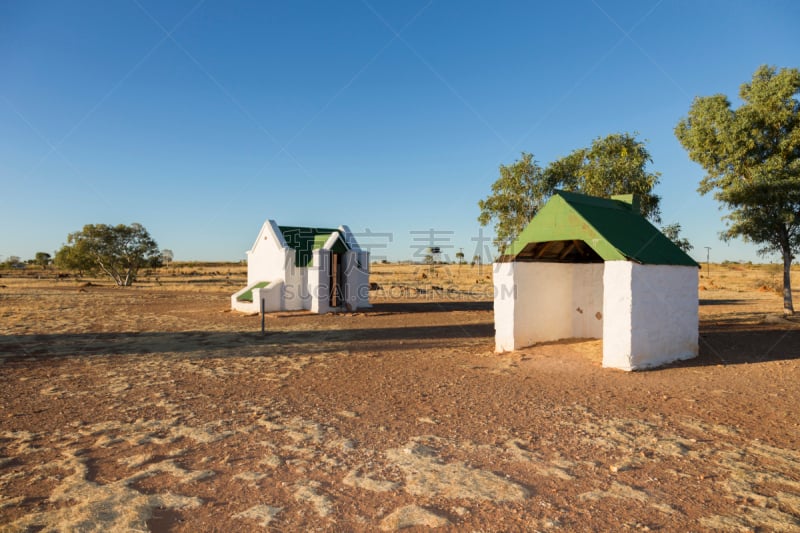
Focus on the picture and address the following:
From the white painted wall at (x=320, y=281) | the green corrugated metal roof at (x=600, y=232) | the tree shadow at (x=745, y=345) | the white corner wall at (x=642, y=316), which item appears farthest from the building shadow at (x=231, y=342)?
the tree shadow at (x=745, y=345)

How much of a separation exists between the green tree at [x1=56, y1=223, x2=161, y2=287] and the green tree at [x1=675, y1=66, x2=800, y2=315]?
45.8 meters

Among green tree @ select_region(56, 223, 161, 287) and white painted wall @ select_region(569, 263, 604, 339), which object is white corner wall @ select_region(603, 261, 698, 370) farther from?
green tree @ select_region(56, 223, 161, 287)

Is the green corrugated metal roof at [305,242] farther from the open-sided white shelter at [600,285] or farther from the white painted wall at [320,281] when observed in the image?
the open-sided white shelter at [600,285]

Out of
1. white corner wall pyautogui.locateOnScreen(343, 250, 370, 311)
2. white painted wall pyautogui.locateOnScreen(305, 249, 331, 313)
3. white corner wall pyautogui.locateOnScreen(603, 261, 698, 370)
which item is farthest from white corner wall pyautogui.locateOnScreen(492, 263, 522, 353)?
white corner wall pyautogui.locateOnScreen(343, 250, 370, 311)

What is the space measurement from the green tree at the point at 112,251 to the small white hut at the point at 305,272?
85.6 ft

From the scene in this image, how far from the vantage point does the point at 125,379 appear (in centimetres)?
923

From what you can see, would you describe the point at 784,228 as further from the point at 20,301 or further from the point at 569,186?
the point at 20,301

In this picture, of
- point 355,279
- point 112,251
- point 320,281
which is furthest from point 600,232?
point 112,251

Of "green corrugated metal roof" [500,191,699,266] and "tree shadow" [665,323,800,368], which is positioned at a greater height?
"green corrugated metal roof" [500,191,699,266]

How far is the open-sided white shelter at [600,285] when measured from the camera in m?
10.1

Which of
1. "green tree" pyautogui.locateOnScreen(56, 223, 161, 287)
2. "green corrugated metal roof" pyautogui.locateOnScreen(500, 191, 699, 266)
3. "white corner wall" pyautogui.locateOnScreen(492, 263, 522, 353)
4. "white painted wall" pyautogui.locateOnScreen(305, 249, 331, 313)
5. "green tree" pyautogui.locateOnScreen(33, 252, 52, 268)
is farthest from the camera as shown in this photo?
"green tree" pyautogui.locateOnScreen(33, 252, 52, 268)

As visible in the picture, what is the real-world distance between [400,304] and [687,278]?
57.3 feet

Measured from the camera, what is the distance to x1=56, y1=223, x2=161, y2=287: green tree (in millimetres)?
43000

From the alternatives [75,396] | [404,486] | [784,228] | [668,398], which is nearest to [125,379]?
[75,396]
